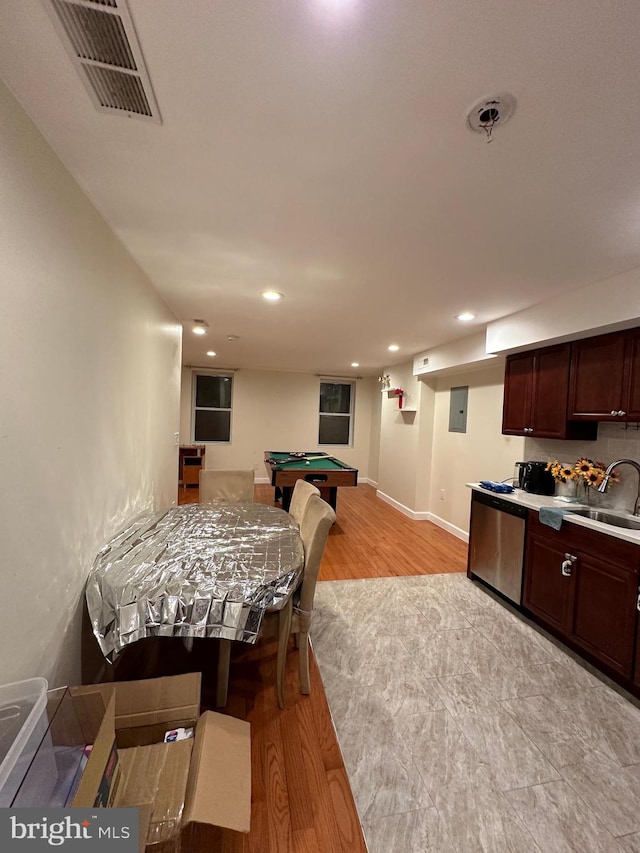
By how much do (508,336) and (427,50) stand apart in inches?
101

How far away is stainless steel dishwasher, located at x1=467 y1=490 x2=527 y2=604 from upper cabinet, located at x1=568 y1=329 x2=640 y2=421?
90 centimetres

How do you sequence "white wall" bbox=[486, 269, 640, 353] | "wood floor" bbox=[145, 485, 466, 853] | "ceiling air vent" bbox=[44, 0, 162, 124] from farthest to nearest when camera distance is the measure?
"white wall" bbox=[486, 269, 640, 353] → "wood floor" bbox=[145, 485, 466, 853] → "ceiling air vent" bbox=[44, 0, 162, 124]

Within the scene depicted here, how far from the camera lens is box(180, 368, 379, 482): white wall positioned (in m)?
6.89

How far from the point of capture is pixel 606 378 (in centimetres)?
236

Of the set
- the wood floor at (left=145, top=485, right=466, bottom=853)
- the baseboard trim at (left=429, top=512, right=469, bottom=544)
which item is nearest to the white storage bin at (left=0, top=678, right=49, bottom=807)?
the wood floor at (left=145, top=485, right=466, bottom=853)

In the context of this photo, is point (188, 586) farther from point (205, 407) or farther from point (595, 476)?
point (205, 407)

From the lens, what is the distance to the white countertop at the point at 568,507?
1959mm

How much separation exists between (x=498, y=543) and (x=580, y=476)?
852mm

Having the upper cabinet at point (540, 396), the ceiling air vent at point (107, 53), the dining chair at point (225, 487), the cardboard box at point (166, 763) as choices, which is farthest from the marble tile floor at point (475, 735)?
the ceiling air vent at point (107, 53)

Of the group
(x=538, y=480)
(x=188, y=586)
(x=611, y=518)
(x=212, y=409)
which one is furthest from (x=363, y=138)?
(x=212, y=409)

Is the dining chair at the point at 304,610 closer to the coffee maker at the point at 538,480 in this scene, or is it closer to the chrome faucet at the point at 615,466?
the chrome faucet at the point at 615,466

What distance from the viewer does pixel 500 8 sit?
2.45ft

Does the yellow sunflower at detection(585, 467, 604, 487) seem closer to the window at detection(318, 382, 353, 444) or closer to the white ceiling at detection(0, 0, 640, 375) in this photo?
the white ceiling at detection(0, 0, 640, 375)

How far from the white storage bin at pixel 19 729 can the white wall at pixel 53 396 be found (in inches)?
2.5
